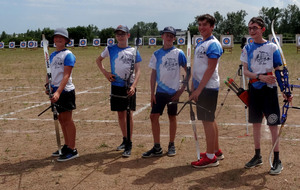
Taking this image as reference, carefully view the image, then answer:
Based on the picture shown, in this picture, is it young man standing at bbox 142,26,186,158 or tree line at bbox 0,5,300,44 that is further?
tree line at bbox 0,5,300,44

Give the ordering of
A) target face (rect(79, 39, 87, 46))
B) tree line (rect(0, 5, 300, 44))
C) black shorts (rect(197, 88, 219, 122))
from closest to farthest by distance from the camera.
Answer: black shorts (rect(197, 88, 219, 122))
target face (rect(79, 39, 87, 46))
tree line (rect(0, 5, 300, 44))

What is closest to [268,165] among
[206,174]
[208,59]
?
[206,174]

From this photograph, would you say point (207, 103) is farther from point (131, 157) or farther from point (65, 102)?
point (65, 102)

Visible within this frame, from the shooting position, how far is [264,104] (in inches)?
160

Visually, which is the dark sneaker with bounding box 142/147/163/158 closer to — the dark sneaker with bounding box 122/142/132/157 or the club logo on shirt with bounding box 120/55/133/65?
the dark sneaker with bounding box 122/142/132/157

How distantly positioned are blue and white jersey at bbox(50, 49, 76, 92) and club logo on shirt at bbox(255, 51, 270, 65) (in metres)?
2.43

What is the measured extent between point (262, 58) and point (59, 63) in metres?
2.67

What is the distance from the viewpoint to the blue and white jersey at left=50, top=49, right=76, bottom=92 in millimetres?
4496

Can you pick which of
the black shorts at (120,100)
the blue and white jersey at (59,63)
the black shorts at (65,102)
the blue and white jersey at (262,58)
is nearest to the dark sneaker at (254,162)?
the blue and white jersey at (262,58)

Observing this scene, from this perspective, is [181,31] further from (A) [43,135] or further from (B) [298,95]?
(B) [298,95]

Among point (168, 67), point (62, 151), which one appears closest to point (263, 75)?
point (168, 67)

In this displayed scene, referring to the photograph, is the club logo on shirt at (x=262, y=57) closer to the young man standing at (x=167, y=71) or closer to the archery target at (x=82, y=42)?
the young man standing at (x=167, y=71)

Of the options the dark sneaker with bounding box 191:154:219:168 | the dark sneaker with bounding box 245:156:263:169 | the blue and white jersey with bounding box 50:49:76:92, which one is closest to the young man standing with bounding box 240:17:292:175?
the dark sneaker with bounding box 245:156:263:169

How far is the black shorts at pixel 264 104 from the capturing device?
13.1ft
